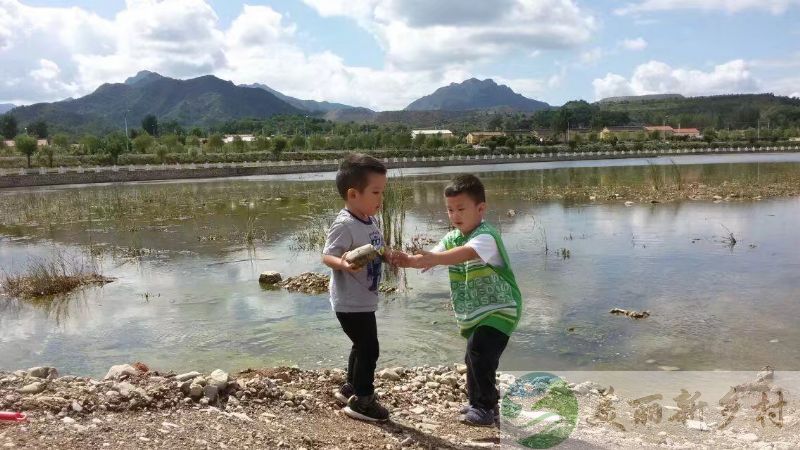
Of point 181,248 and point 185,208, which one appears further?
point 185,208

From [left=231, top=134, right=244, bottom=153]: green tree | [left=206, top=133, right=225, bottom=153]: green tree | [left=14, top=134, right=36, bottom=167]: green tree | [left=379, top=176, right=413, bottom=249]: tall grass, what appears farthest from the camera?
[left=231, top=134, right=244, bottom=153]: green tree

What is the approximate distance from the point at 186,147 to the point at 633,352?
85142 mm

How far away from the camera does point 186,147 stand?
281 ft

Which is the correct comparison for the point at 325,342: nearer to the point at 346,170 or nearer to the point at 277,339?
the point at 277,339

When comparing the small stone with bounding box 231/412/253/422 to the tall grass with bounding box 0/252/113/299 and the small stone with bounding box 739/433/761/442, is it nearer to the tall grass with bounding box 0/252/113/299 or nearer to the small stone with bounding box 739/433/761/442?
the small stone with bounding box 739/433/761/442

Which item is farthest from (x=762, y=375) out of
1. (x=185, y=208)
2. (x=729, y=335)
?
(x=185, y=208)

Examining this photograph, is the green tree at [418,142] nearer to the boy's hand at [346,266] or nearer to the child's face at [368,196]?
the child's face at [368,196]

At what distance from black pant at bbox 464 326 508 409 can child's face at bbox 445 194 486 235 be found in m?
0.62

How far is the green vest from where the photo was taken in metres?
3.86

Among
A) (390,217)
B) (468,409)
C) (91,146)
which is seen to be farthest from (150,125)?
(468,409)

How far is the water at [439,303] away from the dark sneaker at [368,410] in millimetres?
2373

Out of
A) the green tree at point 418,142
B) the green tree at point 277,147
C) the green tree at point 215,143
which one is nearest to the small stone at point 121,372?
the green tree at point 277,147

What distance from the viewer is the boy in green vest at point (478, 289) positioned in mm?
3788

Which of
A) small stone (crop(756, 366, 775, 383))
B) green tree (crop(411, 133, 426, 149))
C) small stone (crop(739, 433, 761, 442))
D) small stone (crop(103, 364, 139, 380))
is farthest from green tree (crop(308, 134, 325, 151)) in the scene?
small stone (crop(739, 433, 761, 442))
